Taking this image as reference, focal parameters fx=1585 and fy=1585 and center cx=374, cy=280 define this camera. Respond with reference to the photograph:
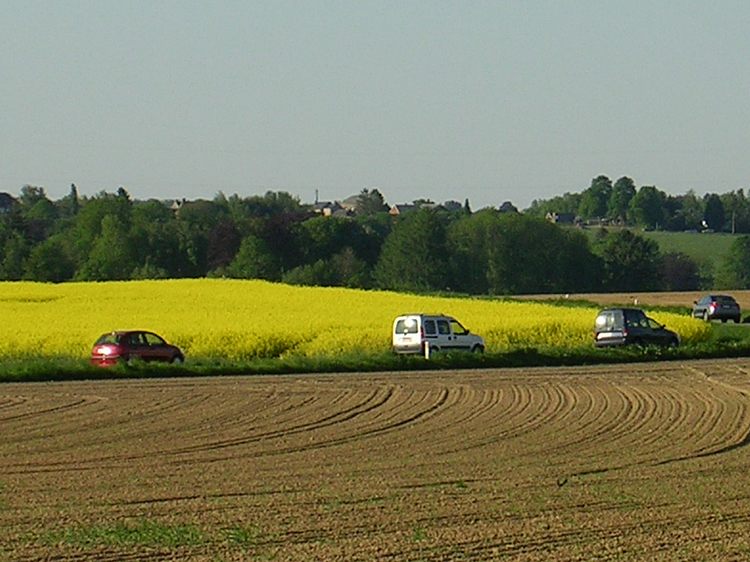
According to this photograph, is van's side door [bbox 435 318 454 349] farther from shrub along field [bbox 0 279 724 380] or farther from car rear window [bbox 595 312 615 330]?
car rear window [bbox 595 312 615 330]

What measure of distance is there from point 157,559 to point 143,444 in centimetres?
860

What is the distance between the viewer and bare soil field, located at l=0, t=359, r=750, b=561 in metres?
13.3

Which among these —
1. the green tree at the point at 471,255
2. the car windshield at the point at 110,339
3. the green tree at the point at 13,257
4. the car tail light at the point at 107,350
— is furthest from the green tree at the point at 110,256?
the car tail light at the point at 107,350

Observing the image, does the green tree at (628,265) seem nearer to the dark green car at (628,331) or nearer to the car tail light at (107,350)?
the dark green car at (628,331)

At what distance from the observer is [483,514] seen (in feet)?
48.7

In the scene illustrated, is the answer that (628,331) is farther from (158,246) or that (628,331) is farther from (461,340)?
(158,246)

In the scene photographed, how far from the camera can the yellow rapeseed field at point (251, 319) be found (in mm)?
42438

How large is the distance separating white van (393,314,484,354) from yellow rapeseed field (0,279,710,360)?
0.87 metres

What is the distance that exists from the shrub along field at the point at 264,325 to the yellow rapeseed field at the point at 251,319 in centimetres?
4

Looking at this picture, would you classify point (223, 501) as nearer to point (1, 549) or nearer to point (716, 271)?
point (1, 549)

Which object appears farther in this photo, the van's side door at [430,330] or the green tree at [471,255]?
the green tree at [471,255]

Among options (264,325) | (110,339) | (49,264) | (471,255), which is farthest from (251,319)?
(471,255)

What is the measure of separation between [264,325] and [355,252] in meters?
93.2

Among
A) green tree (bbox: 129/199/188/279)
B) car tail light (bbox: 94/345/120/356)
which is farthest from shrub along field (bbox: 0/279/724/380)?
green tree (bbox: 129/199/188/279)
